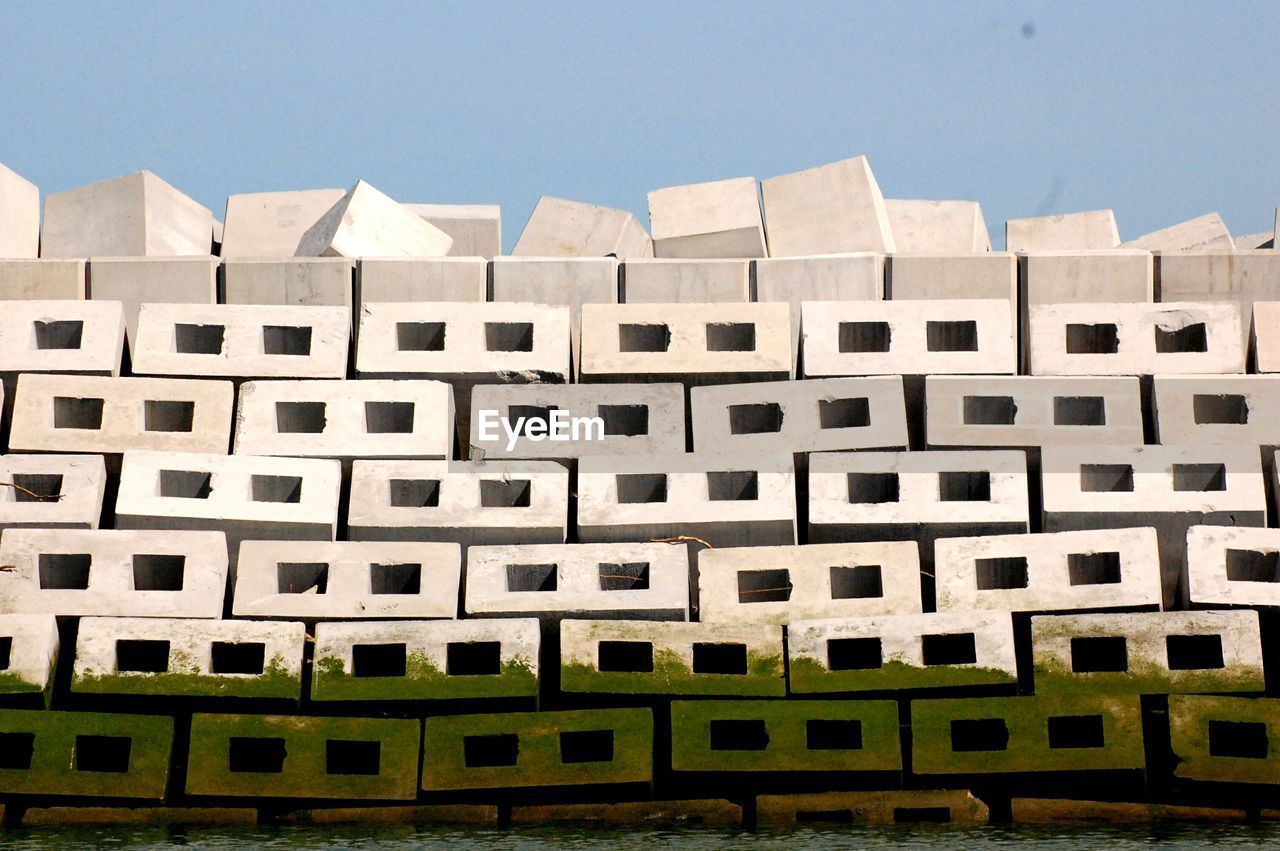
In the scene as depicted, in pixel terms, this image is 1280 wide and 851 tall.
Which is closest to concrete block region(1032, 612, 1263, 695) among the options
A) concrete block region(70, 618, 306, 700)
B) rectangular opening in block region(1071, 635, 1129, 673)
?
rectangular opening in block region(1071, 635, 1129, 673)

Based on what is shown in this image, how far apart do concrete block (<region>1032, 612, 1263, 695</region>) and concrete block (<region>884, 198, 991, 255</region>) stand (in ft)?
16.3

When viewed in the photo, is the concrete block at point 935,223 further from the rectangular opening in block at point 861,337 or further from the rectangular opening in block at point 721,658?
the rectangular opening in block at point 721,658

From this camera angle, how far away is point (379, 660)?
957 cm

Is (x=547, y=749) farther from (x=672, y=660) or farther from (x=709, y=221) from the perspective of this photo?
(x=709, y=221)

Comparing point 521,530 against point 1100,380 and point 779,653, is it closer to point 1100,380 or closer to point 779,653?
point 779,653

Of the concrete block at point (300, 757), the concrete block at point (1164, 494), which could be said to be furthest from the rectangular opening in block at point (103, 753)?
the concrete block at point (1164, 494)

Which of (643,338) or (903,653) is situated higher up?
(643,338)

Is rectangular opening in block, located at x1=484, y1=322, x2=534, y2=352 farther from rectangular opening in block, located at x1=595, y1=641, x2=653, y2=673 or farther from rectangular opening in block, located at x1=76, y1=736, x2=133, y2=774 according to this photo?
rectangular opening in block, located at x1=76, y1=736, x2=133, y2=774

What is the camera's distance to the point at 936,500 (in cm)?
983

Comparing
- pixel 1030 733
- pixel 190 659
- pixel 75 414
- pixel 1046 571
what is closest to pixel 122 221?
pixel 75 414

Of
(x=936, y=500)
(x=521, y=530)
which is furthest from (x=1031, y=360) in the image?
(x=521, y=530)

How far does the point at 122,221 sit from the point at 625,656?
17.2 ft

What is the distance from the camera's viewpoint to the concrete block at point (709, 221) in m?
12.3

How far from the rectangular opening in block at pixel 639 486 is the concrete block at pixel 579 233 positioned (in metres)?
3.49
